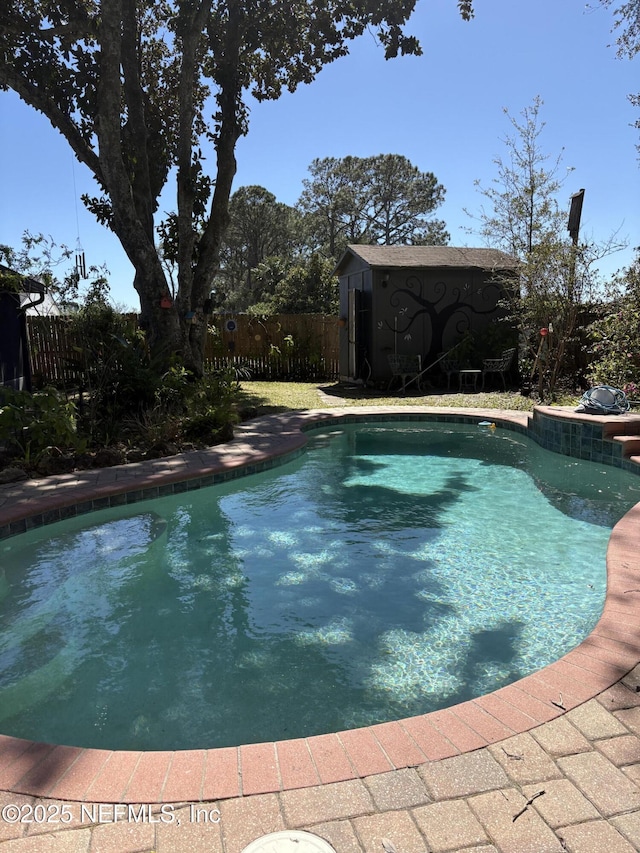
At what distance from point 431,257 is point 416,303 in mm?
1323

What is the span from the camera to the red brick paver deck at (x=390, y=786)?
1565mm

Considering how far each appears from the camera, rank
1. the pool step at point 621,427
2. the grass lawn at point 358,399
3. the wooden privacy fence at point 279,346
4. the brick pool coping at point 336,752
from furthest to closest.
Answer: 1. the wooden privacy fence at point 279,346
2. the grass lawn at point 358,399
3. the pool step at point 621,427
4. the brick pool coping at point 336,752

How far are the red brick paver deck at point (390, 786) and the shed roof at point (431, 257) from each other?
11.9 meters

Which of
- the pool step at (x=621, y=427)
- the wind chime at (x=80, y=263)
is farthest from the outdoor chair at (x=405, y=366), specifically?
the wind chime at (x=80, y=263)

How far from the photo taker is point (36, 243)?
8180 mm

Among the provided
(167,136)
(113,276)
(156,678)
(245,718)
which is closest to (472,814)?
(245,718)

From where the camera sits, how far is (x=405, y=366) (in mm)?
12969

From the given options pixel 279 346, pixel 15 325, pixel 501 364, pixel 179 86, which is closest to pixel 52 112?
pixel 179 86

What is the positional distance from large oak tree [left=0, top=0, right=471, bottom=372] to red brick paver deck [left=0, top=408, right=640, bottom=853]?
7.62m

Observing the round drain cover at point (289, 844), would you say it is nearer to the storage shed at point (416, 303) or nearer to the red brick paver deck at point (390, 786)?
the red brick paver deck at point (390, 786)

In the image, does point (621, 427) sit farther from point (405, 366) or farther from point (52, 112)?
point (52, 112)

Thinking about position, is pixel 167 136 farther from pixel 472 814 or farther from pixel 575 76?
pixel 472 814

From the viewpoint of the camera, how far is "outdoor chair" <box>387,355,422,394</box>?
1266 cm

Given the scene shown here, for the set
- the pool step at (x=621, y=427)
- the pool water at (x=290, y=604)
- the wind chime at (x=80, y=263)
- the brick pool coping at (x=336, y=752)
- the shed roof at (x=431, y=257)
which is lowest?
the pool water at (x=290, y=604)
